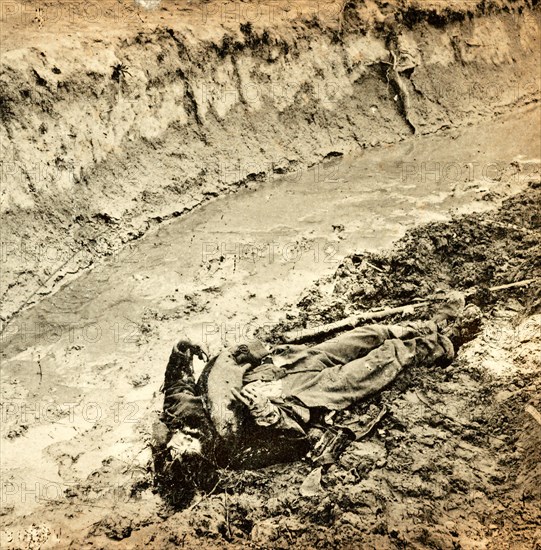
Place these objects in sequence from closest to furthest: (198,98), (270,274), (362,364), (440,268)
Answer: (362,364) → (440,268) → (270,274) → (198,98)

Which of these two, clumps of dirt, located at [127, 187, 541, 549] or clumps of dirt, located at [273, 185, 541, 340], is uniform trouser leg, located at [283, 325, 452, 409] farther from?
clumps of dirt, located at [273, 185, 541, 340]

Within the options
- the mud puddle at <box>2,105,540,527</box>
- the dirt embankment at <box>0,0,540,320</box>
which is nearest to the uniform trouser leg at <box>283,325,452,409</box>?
the mud puddle at <box>2,105,540,527</box>

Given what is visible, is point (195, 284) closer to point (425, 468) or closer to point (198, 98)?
point (198, 98)

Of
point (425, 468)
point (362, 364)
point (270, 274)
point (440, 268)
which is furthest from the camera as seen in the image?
point (270, 274)

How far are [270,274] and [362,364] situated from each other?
1135mm

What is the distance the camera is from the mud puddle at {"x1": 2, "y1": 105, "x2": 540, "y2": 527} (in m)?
3.71

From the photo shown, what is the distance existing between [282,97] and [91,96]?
1651mm

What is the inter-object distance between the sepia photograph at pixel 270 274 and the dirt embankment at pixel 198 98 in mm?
20

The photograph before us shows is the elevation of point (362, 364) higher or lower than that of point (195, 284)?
lower

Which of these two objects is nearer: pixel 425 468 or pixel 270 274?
pixel 425 468

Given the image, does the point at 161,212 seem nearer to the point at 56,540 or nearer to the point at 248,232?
the point at 248,232

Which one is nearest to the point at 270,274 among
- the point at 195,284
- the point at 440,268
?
the point at 195,284

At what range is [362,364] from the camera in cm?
372

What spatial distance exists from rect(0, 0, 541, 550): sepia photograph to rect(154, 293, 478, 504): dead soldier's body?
0.01 metres
